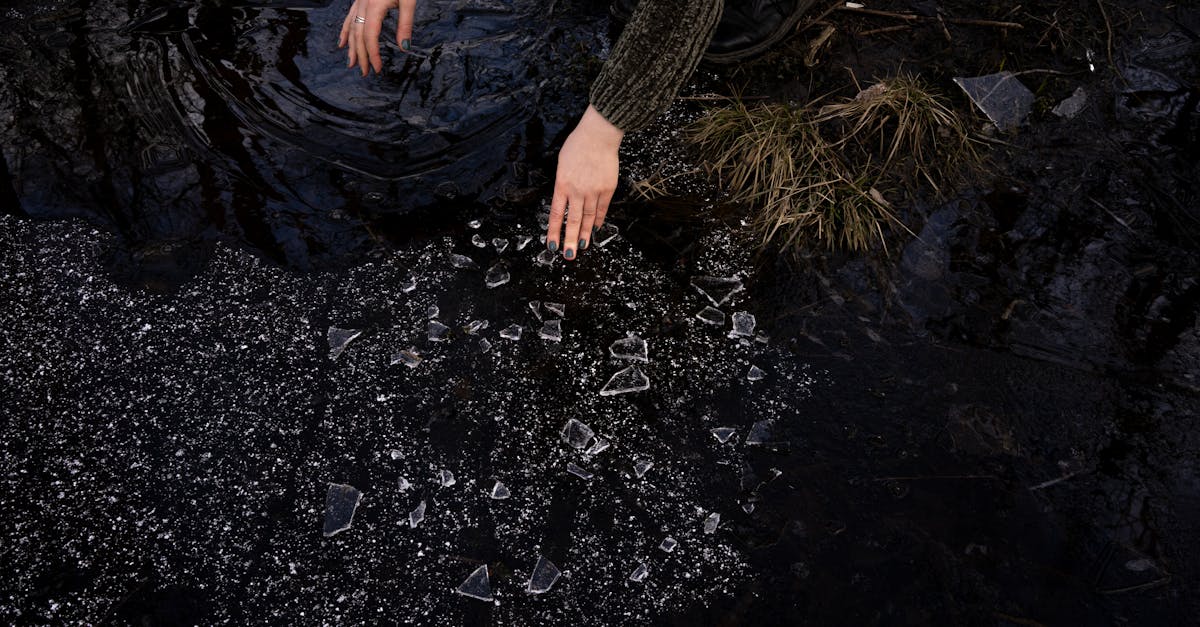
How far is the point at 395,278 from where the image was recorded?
2.37 m

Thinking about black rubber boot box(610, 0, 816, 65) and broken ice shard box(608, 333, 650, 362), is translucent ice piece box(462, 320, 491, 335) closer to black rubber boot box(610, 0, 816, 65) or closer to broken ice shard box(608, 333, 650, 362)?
broken ice shard box(608, 333, 650, 362)

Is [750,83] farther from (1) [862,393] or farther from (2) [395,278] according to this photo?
(2) [395,278]

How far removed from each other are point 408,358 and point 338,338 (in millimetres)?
217

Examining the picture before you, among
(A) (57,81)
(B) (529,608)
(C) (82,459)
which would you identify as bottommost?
(B) (529,608)

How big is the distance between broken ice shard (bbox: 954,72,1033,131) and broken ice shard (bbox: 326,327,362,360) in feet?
7.85

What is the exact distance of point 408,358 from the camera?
2201 millimetres

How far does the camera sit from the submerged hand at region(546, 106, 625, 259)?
5.82 feet

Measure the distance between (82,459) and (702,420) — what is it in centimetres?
163

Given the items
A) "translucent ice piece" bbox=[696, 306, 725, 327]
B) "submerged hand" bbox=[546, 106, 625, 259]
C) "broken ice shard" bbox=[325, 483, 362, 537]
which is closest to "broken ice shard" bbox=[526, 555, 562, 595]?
"broken ice shard" bbox=[325, 483, 362, 537]

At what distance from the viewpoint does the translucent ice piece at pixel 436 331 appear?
2.25m

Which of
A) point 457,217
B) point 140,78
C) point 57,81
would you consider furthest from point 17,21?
point 457,217

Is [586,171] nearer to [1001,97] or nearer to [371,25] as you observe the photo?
[371,25]

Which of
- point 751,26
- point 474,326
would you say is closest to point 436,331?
point 474,326

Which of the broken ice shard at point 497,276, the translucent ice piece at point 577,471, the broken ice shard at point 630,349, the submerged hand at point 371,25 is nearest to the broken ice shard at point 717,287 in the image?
the broken ice shard at point 630,349
